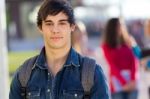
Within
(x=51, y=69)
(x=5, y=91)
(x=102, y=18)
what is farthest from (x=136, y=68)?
(x=102, y=18)

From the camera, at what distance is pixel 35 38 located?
1633 centimetres

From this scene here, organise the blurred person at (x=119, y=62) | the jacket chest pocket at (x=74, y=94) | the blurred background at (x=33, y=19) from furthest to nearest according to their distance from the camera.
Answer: the blurred background at (x=33, y=19) → the blurred person at (x=119, y=62) → the jacket chest pocket at (x=74, y=94)

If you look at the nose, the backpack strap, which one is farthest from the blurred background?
the nose

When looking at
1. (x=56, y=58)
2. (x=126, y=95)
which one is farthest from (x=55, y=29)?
(x=126, y=95)

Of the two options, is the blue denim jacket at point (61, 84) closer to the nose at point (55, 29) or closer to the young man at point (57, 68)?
the young man at point (57, 68)

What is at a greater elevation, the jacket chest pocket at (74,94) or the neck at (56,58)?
the neck at (56,58)

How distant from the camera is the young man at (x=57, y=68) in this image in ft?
11.4

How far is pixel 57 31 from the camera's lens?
3529mm

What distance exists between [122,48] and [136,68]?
0.38 metres

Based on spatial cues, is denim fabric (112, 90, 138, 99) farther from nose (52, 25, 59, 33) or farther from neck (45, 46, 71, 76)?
nose (52, 25, 59, 33)

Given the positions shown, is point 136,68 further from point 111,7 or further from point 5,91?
point 111,7

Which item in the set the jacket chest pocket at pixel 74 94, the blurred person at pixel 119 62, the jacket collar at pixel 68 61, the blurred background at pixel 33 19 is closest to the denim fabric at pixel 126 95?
the blurred person at pixel 119 62

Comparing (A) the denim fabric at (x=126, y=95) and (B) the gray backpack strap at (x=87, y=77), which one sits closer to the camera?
(B) the gray backpack strap at (x=87, y=77)

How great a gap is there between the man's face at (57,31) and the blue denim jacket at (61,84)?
0.13 meters
